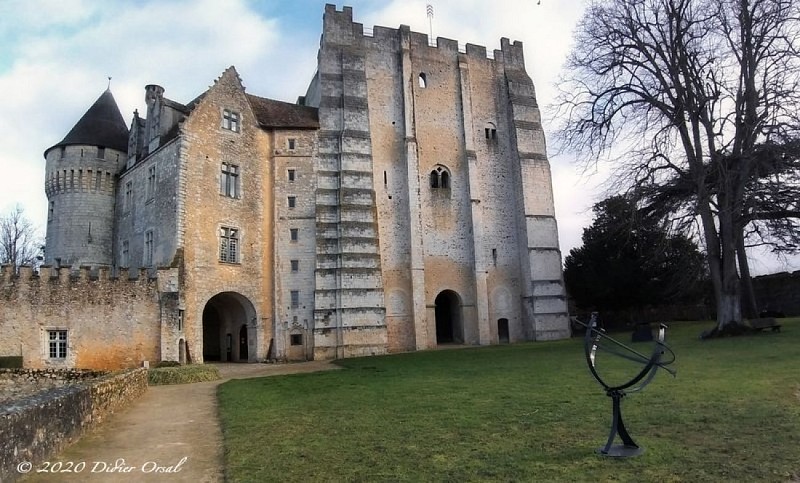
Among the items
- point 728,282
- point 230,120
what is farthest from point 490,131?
point 728,282

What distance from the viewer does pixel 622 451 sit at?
6.57 metres

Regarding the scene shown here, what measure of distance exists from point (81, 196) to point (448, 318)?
23067mm

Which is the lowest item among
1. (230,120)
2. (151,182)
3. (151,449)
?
(151,449)

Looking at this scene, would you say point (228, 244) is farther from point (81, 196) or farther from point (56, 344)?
point (81, 196)

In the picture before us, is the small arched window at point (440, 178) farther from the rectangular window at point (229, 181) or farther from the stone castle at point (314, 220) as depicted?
the rectangular window at point (229, 181)

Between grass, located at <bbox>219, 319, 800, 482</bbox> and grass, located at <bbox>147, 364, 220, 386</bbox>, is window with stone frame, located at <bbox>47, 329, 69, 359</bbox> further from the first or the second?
grass, located at <bbox>219, 319, 800, 482</bbox>

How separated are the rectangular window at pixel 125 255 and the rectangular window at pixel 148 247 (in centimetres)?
250

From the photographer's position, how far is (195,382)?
18.7m

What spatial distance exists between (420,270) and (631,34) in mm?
15984

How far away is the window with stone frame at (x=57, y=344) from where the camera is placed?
2256cm

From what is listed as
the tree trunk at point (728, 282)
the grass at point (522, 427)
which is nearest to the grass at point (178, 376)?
the grass at point (522, 427)

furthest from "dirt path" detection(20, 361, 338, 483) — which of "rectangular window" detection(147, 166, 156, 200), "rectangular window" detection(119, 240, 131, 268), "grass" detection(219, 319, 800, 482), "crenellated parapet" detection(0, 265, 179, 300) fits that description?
"rectangular window" detection(119, 240, 131, 268)

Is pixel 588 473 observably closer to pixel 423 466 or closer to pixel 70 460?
pixel 423 466

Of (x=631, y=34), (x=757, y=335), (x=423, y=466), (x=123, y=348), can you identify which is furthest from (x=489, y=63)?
(x=423, y=466)
